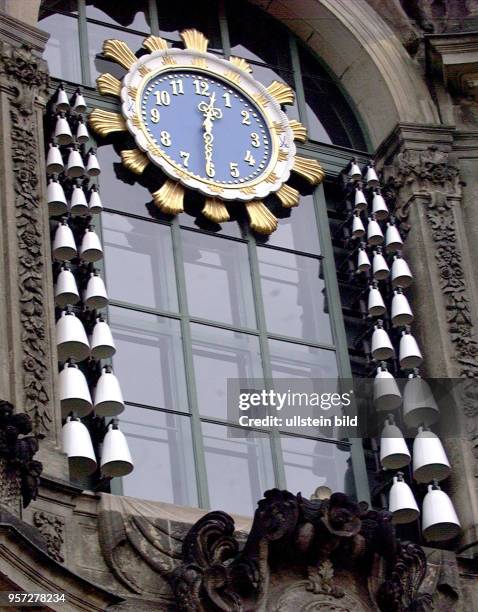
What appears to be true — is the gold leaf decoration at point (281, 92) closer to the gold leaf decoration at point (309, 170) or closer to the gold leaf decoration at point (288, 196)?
the gold leaf decoration at point (309, 170)

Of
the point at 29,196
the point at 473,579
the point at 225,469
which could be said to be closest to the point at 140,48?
the point at 29,196

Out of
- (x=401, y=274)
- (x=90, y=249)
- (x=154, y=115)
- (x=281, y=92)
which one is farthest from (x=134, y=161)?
(x=401, y=274)

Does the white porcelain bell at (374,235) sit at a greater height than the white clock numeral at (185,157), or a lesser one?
lesser

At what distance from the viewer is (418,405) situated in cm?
1917

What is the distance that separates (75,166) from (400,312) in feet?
10.6

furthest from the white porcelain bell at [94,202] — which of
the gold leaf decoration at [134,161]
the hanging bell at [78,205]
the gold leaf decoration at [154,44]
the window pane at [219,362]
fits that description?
the gold leaf decoration at [154,44]

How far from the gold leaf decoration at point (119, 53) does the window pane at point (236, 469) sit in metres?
3.84

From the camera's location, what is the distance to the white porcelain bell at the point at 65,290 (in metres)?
18.0

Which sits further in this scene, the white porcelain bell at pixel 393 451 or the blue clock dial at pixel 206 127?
the blue clock dial at pixel 206 127

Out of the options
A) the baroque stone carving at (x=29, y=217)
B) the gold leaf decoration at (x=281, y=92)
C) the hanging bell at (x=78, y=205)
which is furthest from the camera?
the gold leaf decoration at (x=281, y=92)

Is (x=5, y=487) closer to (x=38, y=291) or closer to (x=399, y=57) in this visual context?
(x=38, y=291)

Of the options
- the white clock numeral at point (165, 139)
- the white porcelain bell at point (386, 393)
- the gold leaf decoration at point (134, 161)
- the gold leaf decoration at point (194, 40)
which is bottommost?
the white porcelain bell at point (386, 393)

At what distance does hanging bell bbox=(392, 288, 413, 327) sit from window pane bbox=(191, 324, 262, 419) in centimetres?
133

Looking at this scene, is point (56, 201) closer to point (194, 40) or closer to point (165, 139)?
point (165, 139)
